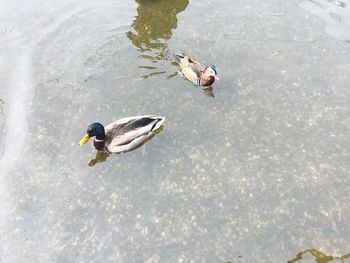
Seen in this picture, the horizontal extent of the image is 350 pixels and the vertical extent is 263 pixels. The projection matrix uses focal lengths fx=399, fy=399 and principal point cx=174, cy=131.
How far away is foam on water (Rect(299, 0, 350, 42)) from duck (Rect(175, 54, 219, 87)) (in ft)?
13.1

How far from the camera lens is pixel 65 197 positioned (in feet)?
25.8

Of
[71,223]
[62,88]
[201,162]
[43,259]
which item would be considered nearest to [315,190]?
[201,162]

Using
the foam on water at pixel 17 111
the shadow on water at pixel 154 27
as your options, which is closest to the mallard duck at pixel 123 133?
the foam on water at pixel 17 111

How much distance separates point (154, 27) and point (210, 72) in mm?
2988

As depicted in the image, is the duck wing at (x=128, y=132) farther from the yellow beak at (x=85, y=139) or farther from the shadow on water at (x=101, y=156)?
the yellow beak at (x=85, y=139)

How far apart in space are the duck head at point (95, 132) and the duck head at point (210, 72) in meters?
2.85

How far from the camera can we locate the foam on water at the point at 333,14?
437 inches

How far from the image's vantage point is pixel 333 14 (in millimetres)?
11695

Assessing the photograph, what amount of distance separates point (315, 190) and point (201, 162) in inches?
90.4

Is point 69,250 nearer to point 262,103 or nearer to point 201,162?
point 201,162

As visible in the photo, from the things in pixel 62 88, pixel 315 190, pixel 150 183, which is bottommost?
pixel 315 190

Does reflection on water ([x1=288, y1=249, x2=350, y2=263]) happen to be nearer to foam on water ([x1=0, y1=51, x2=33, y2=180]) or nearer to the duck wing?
the duck wing

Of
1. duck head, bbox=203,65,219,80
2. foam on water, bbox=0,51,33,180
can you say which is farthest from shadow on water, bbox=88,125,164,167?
duck head, bbox=203,65,219,80

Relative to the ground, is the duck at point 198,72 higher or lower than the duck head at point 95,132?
lower
